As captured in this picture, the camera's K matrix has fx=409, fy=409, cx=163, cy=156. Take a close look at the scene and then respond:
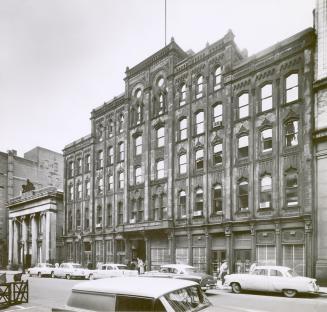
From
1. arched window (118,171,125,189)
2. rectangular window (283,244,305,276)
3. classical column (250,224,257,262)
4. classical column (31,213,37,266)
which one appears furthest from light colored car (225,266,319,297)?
classical column (31,213,37,266)

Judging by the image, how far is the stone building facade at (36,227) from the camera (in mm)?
50750

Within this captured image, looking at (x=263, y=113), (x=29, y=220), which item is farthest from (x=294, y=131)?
(x=29, y=220)

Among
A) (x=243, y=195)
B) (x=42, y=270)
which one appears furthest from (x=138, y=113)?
(x=42, y=270)

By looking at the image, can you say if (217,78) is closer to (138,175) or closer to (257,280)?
(138,175)

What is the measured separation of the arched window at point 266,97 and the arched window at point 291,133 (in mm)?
2106

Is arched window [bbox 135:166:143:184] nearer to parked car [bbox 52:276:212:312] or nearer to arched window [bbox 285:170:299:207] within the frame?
arched window [bbox 285:170:299:207]

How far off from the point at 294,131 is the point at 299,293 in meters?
10.9

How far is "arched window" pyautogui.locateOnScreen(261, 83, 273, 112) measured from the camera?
28.6m

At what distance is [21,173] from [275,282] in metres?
54.2

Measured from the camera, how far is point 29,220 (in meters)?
56.0

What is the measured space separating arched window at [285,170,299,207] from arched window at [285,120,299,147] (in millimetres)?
1915

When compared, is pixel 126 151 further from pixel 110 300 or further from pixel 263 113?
pixel 110 300

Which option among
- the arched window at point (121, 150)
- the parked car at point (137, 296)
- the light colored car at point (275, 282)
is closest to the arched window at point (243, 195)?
the light colored car at point (275, 282)

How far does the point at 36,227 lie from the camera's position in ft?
177
